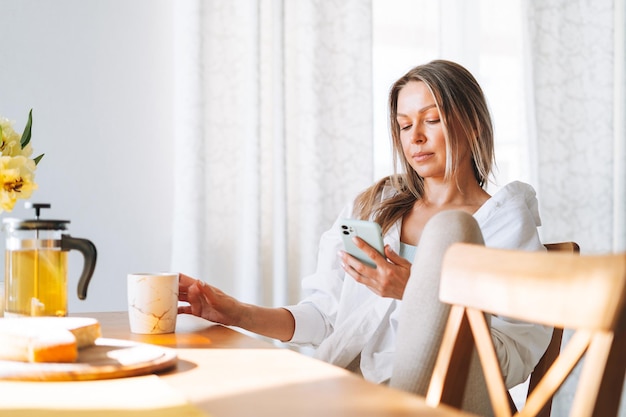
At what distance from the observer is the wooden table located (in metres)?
0.63

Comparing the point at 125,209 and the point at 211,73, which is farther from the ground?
the point at 211,73

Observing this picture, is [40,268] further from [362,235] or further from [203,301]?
[362,235]

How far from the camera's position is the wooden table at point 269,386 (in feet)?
2.07

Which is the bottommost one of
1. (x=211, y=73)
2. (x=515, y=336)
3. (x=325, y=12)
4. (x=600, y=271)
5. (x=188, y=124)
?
(x=515, y=336)

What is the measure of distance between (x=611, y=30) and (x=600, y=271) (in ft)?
8.82

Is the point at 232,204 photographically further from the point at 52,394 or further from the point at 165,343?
the point at 52,394

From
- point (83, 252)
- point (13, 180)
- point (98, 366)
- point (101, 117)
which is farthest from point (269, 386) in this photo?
point (101, 117)

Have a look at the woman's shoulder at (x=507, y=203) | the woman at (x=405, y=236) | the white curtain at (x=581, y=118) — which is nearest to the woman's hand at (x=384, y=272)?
the woman at (x=405, y=236)

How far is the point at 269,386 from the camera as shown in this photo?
72 centimetres

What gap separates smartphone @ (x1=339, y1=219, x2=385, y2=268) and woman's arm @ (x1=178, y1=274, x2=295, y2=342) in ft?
0.77

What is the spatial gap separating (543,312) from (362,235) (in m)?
0.80

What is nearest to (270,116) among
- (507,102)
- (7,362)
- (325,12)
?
(325,12)

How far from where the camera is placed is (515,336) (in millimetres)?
1435

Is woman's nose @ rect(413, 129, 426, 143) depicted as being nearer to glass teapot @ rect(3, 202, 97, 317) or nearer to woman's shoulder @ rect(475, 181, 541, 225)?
woman's shoulder @ rect(475, 181, 541, 225)
